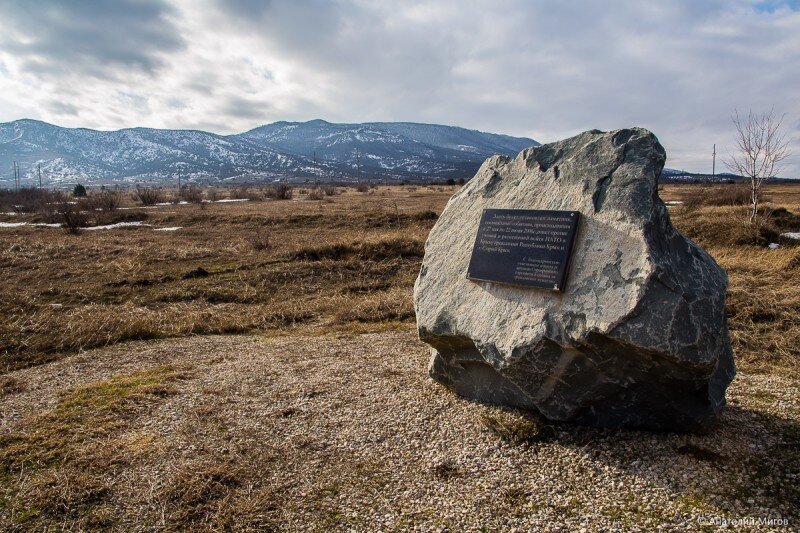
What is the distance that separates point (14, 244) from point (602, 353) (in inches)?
914

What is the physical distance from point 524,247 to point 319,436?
10.6ft

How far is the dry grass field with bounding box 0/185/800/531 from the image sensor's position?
171 inches

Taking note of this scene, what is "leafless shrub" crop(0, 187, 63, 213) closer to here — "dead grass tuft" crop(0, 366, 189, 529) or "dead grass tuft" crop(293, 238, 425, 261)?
"dead grass tuft" crop(293, 238, 425, 261)

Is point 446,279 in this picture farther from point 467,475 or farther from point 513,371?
point 467,475

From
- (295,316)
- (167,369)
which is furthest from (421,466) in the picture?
(295,316)

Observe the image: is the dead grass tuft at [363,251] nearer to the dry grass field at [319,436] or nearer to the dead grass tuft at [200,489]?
the dry grass field at [319,436]

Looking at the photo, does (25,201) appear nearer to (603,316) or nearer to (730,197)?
(603,316)

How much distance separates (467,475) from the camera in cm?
486

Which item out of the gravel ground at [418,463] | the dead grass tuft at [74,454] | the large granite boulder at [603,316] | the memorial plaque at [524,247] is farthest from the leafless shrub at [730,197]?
the dead grass tuft at [74,454]

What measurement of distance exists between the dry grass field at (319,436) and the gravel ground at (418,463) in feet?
0.07

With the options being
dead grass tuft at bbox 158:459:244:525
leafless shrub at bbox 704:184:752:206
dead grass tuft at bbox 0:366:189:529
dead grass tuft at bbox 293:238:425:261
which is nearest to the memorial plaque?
dead grass tuft at bbox 158:459:244:525

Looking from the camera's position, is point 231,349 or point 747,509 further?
point 231,349

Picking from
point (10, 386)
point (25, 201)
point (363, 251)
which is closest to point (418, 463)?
point (10, 386)

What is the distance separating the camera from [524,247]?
5.88 m
